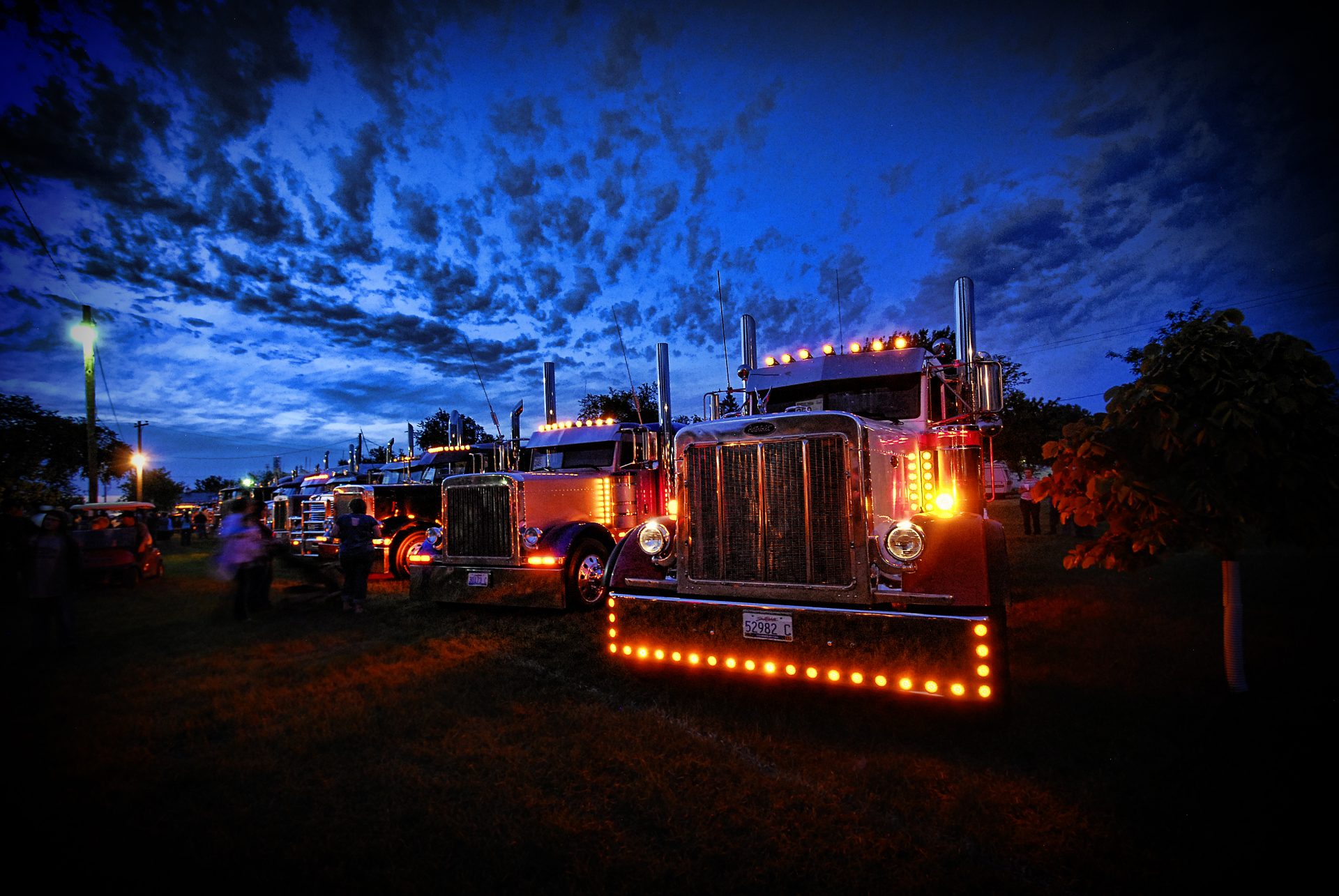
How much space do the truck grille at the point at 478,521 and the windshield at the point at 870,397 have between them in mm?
4304

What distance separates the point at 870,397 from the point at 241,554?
9385 mm

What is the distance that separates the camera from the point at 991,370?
557 centimetres

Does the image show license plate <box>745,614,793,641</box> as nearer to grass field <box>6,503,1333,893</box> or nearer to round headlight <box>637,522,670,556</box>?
grass field <box>6,503,1333,893</box>

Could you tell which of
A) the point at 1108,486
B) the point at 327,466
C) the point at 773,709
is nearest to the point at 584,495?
the point at 773,709

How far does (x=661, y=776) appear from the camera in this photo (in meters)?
3.57

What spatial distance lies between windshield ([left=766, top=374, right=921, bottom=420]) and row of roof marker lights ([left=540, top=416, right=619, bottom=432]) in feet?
14.0

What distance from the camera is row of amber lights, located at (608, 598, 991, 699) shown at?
3637 mm

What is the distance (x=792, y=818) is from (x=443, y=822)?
180 centimetres

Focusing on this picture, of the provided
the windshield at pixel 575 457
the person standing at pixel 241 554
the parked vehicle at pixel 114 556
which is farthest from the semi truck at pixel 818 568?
the parked vehicle at pixel 114 556

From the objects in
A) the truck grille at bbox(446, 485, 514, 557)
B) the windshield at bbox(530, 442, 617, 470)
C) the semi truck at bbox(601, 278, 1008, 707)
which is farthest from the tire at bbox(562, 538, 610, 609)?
the semi truck at bbox(601, 278, 1008, 707)

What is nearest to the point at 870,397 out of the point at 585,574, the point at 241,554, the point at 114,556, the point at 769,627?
the point at 769,627

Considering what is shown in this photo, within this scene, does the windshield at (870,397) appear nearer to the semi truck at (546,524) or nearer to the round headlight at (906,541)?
the round headlight at (906,541)

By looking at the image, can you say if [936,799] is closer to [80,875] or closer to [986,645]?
[986,645]

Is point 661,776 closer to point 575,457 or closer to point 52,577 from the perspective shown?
point 575,457
